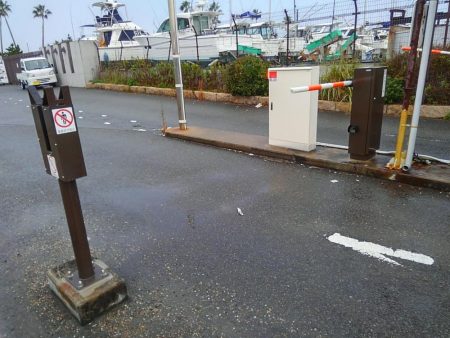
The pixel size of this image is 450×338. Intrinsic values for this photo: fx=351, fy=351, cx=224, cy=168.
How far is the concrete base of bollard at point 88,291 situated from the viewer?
96.3 inches

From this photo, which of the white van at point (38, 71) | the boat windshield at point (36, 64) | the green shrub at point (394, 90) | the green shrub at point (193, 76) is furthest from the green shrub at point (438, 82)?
the boat windshield at point (36, 64)

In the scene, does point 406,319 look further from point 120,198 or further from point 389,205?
point 120,198

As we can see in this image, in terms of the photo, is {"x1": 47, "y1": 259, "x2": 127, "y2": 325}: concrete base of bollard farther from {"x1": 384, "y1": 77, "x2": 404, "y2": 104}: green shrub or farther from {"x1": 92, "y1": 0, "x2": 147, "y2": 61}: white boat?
{"x1": 92, "y1": 0, "x2": 147, "y2": 61}: white boat

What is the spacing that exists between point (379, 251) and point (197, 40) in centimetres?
1601

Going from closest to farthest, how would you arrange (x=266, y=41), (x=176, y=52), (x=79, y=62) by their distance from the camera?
1. (x=176, y=52)
2. (x=79, y=62)
3. (x=266, y=41)

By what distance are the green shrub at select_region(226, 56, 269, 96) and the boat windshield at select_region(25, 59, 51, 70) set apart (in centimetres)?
1589

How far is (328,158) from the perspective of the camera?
553cm

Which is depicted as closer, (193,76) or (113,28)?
Answer: (193,76)

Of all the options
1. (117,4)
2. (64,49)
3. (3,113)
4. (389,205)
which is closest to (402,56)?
(389,205)

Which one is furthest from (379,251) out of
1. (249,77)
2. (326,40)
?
(326,40)

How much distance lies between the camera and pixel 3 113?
1262 centimetres

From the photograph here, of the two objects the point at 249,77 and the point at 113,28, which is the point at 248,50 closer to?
the point at 249,77

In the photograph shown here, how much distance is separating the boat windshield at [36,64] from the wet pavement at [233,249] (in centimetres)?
1879

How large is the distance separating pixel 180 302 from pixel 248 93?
31.7ft
